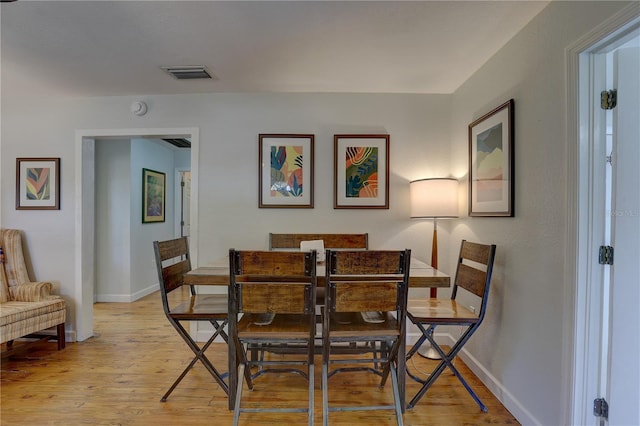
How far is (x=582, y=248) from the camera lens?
4.62 feet

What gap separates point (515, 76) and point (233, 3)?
168 centimetres

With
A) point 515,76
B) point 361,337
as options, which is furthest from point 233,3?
point 361,337

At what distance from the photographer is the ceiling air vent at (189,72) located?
2.41 m

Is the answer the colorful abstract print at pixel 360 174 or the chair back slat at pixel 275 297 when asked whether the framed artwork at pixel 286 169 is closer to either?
the colorful abstract print at pixel 360 174

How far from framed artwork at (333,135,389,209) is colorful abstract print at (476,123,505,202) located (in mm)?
798

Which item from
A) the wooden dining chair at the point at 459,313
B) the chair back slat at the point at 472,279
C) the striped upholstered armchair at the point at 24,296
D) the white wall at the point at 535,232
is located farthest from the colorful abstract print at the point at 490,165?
the striped upholstered armchair at the point at 24,296

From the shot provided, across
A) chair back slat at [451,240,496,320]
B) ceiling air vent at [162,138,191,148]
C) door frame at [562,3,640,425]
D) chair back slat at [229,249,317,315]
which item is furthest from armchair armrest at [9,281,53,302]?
door frame at [562,3,640,425]

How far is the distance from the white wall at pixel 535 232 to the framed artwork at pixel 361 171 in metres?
0.92

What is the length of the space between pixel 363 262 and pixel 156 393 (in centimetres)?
169

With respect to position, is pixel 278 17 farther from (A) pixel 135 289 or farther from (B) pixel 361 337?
(A) pixel 135 289

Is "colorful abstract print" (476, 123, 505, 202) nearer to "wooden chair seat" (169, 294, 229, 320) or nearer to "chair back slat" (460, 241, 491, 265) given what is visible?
"chair back slat" (460, 241, 491, 265)

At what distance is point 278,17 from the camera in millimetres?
1777

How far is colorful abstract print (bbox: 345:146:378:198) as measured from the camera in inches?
113

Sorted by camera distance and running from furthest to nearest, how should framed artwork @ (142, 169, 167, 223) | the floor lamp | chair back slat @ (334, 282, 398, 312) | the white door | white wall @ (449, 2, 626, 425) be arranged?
framed artwork @ (142, 169, 167, 223) < the floor lamp < chair back slat @ (334, 282, 398, 312) < white wall @ (449, 2, 626, 425) < the white door
